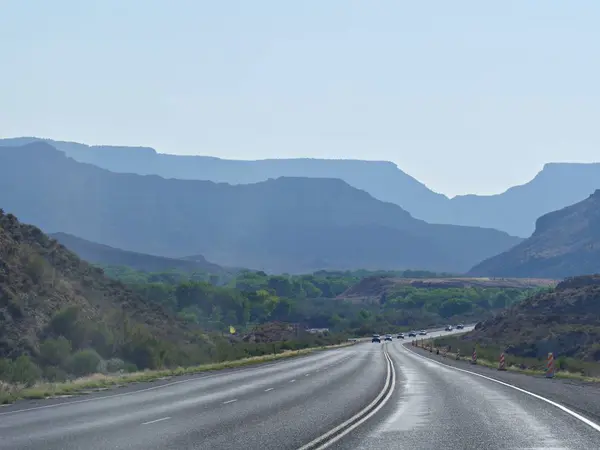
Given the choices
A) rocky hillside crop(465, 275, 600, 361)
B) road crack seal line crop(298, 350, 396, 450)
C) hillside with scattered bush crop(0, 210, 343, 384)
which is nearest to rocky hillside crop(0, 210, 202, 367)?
hillside with scattered bush crop(0, 210, 343, 384)

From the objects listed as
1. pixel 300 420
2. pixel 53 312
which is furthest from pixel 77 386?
pixel 53 312

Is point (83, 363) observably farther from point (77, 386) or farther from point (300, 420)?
point (300, 420)

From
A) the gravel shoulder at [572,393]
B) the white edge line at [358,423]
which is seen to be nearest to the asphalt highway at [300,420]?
the white edge line at [358,423]

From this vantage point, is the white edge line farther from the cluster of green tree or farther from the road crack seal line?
the cluster of green tree

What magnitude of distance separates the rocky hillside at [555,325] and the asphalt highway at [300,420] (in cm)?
4089

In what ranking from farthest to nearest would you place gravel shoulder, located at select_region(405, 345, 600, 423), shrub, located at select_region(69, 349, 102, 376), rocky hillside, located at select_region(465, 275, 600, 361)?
rocky hillside, located at select_region(465, 275, 600, 361) → shrub, located at select_region(69, 349, 102, 376) → gravel shoulder, located at select_region(405, 345, 600, 423)

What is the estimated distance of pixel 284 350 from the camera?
86.3 m

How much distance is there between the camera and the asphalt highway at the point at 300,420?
691 inches

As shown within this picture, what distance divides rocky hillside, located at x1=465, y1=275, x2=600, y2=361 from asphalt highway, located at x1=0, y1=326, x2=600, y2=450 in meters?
40.9

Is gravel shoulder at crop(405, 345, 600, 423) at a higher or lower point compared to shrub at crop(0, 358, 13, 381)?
lower

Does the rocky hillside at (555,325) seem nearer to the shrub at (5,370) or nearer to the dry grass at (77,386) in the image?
the dry grass at (77,386)

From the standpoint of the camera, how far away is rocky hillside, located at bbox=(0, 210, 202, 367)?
44.9 metres

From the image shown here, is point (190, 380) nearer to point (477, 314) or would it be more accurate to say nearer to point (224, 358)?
point (224, 358)

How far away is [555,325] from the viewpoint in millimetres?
90000
